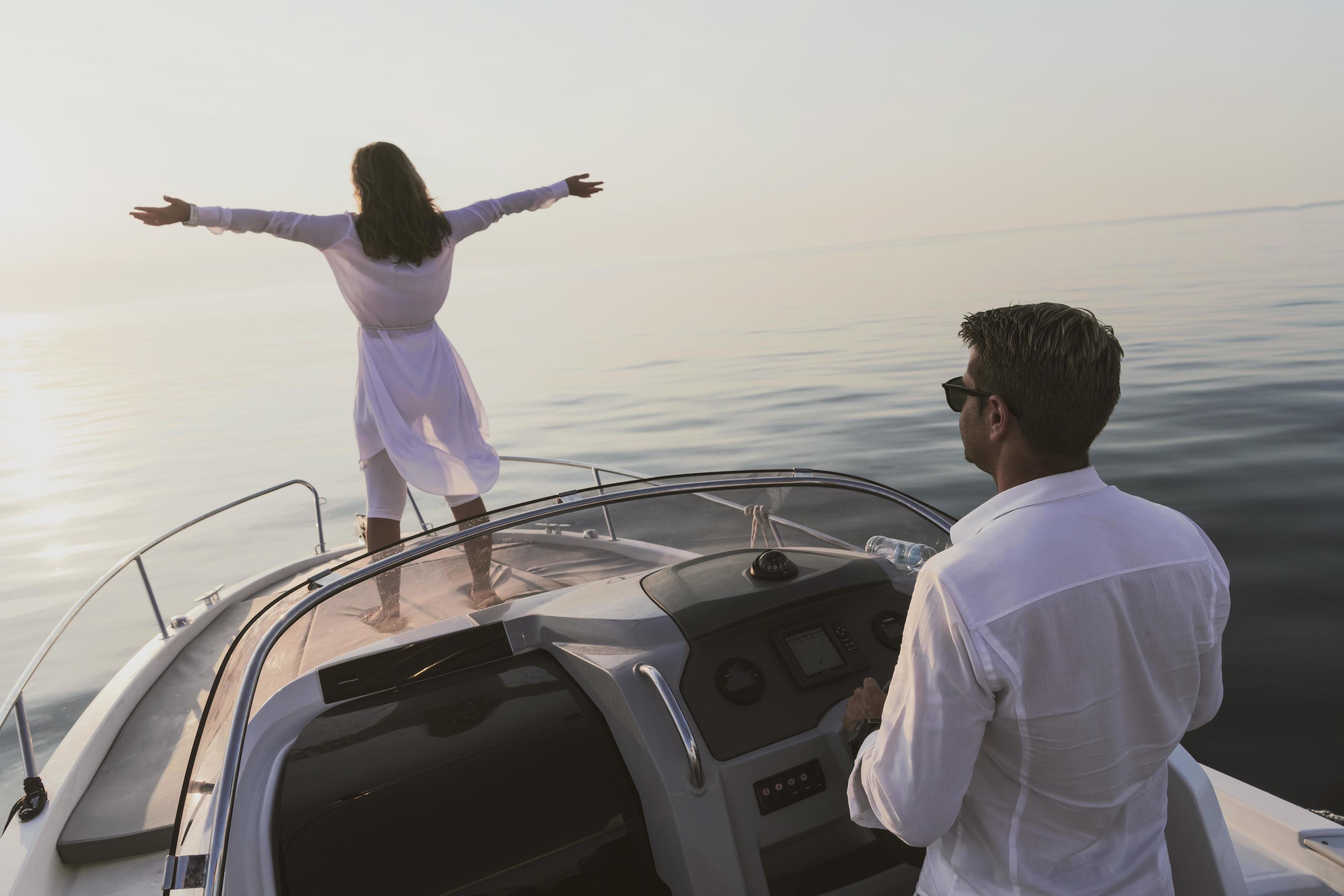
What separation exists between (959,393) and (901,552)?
842 mm

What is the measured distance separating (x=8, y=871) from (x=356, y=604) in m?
1.75

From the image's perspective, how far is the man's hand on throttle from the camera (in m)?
1.34

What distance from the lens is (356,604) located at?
5.16 ft

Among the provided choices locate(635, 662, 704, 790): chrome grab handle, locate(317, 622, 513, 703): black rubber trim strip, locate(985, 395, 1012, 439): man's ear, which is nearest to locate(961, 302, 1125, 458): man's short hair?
locate(985, 395, 1012, 439): man's ear

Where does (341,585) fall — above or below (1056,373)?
below

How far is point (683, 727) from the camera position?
1549 mm

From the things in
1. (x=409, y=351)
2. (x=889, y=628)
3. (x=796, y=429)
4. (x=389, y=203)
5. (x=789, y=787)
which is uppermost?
(x=389, y=203)

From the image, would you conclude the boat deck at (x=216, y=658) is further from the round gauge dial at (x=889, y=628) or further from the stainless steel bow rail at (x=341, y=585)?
the round gauge dial at (x=889, y=628)

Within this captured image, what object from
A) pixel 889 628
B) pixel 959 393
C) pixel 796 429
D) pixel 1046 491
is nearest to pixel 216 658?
pixel 889 628

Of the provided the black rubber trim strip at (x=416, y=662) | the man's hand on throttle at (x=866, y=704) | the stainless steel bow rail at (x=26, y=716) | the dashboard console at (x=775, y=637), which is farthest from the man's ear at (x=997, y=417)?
the stainless steel bow rail at (x=26, y=716)

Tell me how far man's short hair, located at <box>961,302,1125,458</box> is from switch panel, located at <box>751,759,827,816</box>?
35.4 inches

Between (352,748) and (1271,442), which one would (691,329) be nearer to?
(1271,442)

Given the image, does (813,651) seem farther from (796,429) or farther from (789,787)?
(796,429)

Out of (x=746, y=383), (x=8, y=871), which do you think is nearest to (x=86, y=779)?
(x=8, y=871)
